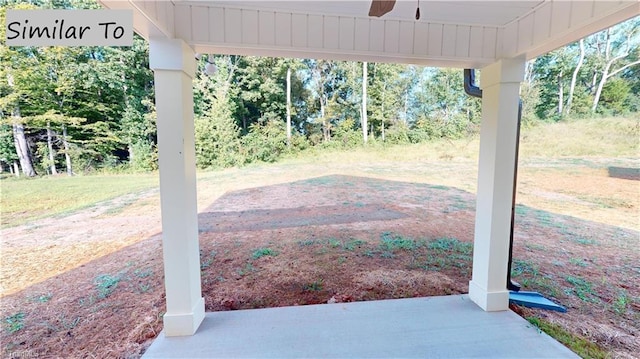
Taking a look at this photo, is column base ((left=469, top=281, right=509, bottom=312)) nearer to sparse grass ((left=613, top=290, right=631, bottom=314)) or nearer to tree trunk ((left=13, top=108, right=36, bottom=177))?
sparse grass ((left=613, top=290, right=631, bottom=314))

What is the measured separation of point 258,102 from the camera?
8836 mm

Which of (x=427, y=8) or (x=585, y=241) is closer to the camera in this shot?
(x=427, y=8)

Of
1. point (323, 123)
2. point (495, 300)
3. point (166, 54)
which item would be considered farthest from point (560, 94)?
point (166, 54)

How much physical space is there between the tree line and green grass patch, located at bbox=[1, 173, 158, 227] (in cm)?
47

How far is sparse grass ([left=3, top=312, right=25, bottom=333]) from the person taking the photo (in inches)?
78.4

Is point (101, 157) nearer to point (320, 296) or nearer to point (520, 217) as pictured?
point (320, 296)

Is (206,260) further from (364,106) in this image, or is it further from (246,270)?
(364,106)

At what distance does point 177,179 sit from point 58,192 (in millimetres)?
5919

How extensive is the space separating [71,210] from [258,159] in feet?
14.0

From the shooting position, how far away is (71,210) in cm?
477

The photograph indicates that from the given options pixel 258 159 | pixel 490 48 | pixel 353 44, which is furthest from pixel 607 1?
pixel 258 159

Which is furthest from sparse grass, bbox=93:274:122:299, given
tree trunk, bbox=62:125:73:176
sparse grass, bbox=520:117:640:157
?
sparse grass, bbox=520:117:640:157

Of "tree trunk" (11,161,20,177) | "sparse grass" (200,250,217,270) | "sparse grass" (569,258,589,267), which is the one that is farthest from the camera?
"tree trunk" (11,161,20,177)

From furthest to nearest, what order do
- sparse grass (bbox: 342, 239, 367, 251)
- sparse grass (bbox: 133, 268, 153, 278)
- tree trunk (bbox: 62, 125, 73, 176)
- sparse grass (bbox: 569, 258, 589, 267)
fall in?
tree trunk (bbox: 62, 125, 73, 176) < sparse grass (bbox: 342, 239, 367, 251) < sparse grass (bbox: 569, 258, 589, 267) < sparse grass (bbox: 133, 268, 153, 278)
